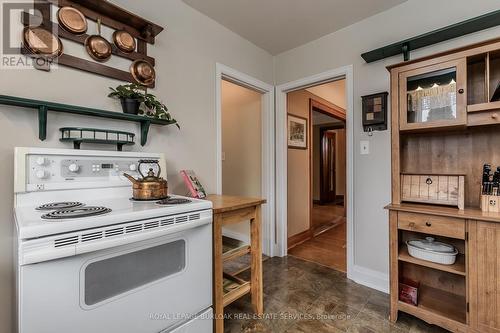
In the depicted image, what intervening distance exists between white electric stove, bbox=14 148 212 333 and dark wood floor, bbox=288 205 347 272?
1.78 meters

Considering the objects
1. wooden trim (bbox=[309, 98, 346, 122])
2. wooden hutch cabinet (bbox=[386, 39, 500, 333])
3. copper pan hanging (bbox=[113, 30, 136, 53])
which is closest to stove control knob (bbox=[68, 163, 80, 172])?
copper pan hanging (bbox=[113, 30, 136, 53])

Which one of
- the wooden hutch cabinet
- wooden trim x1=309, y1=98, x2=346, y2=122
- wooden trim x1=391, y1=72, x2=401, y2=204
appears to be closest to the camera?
the wooden hutch cabinet

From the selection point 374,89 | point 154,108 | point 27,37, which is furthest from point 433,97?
point 27,37

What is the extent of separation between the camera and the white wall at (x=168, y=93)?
116cm

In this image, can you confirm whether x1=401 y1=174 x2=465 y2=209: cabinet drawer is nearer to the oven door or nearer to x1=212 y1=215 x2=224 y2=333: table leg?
x1=212 y1=215 x2=224 y2=333: table leg

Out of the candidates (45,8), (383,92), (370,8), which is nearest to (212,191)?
(45,8)

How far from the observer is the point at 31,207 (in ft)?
3.59

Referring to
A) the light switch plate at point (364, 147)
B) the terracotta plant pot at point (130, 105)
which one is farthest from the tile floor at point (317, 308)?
the terracotta plant pot at point (130, 105)

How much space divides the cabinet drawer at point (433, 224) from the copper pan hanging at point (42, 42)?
7.60ft

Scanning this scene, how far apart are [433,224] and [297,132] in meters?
1.98

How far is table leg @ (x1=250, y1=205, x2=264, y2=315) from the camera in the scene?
1659 millimetres

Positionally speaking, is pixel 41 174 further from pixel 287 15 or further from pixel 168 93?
pixel 287 15

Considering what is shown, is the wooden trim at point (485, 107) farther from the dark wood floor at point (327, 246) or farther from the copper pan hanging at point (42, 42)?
the copper pan hanging at point (42, 42)

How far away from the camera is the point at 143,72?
163cm
